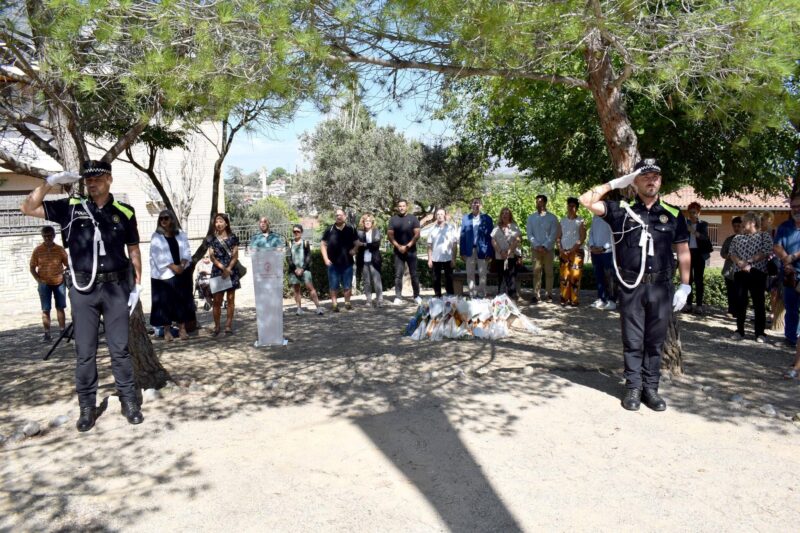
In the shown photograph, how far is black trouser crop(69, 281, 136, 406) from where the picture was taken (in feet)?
16.6

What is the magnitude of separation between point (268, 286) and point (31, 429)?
366cm

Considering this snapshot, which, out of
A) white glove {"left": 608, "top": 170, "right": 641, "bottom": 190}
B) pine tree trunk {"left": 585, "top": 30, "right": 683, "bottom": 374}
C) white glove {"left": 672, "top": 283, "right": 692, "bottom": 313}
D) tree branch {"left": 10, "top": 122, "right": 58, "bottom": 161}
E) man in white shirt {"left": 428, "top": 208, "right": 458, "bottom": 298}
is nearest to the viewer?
white glove {"left": 608, "top": 170, "right": 641, "bottom": 190}

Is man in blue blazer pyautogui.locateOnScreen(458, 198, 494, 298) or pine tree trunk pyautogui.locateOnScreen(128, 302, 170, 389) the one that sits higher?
man in blue blazer pyautogui.locateOnScreen(458, 198, 494, 298)

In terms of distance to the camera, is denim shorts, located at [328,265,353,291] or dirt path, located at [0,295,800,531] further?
denim shorts, located at [328,265,353,291]

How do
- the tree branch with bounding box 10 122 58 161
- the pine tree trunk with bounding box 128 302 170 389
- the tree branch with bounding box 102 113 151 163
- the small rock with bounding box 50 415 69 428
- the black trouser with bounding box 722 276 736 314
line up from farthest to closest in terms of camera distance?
the black trouser with bounding box 722 276 736 314, the tree branch with bounding box 10 122 58 161, the pine tree trunk with bounding box 128 302 170 389, the tree branch with bounding box 102 113 151 163, the small rock with bounding box 50 415 69 428

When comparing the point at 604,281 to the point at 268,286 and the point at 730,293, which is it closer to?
the point at 730,293

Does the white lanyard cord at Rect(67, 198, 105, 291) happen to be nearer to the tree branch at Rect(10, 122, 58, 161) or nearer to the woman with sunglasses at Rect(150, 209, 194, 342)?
the tree branch at Rect(10, 122, 58, 161)

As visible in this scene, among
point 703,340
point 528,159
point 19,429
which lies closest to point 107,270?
point 19,429

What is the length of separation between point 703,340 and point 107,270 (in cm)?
710

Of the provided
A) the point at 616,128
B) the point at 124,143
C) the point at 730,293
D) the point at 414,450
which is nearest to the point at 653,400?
the point at 414,450

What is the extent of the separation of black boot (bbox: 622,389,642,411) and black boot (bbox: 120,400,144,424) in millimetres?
3953

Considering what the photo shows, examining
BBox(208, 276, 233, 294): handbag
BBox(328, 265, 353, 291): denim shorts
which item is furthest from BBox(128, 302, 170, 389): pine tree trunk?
BBox(328, 265, 353, 291): denim shorts

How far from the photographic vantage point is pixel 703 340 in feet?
27.8

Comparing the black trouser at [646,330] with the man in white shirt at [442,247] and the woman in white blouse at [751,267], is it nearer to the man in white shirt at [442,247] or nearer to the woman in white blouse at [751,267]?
the woman in white blouse at [751,267]
